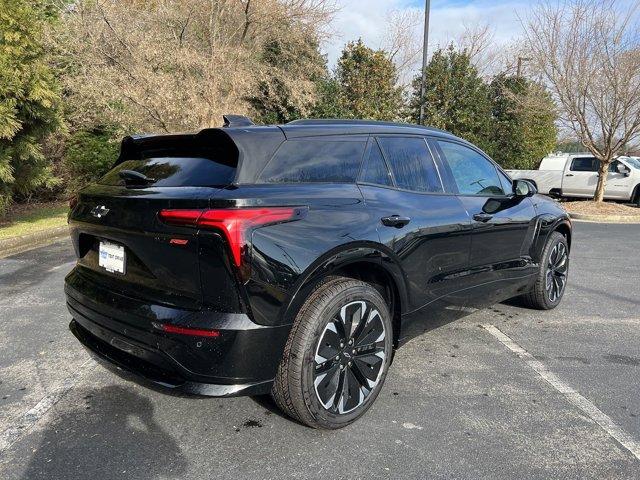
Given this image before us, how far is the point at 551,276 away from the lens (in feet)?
16.1

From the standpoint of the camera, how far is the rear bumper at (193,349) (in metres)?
2.35

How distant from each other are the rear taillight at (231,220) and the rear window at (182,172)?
0.23 meters

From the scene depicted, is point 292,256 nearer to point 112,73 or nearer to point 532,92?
point 112,73

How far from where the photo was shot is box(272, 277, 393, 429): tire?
8.45 feet

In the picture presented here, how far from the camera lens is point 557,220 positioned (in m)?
4.86

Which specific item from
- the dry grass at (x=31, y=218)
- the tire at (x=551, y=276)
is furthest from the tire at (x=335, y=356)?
the dry grass at (x=31, y=218)

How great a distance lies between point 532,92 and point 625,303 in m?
10.9

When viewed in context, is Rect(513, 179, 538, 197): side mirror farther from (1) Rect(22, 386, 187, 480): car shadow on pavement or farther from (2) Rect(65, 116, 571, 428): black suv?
(1) Rect(22, 386, 187, 480): car shadow on pavement

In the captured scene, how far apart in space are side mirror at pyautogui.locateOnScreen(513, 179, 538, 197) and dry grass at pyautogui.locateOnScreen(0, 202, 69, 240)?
7835 mm

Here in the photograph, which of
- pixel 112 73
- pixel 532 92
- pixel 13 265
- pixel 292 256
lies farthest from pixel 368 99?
pixel 292 256

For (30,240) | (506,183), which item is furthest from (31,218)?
(506,183)

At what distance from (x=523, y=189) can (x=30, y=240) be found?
793cm

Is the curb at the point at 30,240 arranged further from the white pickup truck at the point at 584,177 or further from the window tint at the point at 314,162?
the white pickup truck at the point at 584,177

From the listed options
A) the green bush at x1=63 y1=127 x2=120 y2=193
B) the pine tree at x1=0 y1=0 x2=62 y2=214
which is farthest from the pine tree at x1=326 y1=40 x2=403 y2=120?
the pine tree at x1=0 y1=0 x2=62 y2=214
